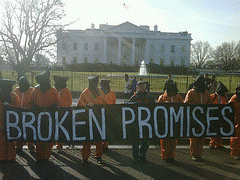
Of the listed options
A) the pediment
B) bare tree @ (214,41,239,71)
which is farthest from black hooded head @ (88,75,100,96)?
bare tree @ (214,41,239,71)

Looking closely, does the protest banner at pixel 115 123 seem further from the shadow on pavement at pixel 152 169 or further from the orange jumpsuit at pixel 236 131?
the shadow on pavement at pixel 152 169

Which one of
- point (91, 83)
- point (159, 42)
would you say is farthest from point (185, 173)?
point (159, 42)

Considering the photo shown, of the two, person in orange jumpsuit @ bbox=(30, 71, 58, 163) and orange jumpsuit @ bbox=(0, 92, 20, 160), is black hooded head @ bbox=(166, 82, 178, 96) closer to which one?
person in orange jumpsuit @ bbox=(30, 71, 58, 163)

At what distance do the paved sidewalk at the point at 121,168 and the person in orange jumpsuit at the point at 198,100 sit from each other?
210 millimetres

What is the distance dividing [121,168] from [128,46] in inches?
2763

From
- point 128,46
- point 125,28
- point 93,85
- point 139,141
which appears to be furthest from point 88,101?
point 128,46

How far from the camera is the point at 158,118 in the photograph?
596 cm

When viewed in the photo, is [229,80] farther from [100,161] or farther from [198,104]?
[100,161]

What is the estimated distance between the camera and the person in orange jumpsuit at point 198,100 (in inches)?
242

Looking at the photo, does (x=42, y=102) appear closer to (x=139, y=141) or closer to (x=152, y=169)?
(x=139, y=141)

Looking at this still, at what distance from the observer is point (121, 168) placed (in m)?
5.67

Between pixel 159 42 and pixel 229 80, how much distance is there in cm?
5801

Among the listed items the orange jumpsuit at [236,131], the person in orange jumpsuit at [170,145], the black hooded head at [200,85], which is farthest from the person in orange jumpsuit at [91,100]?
the orange jumpsuit at [236,131]

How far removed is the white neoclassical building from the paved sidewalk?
6605 cm
